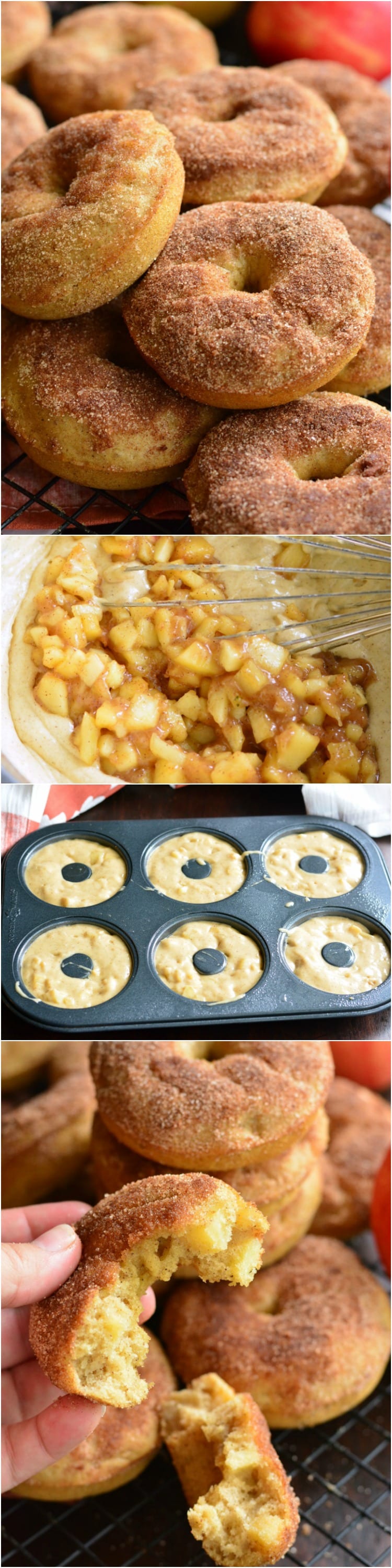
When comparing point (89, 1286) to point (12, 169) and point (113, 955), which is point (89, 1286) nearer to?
point (113, 955)

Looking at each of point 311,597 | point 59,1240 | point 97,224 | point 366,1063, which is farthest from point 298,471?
point 366,1063

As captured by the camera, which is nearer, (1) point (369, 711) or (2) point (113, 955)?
(2) point (113, 955)

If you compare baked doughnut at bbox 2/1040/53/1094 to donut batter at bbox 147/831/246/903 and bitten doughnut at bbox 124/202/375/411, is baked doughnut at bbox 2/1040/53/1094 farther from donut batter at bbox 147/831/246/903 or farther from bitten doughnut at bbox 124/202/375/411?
bitten doughnut at bbox 124/202/375/411

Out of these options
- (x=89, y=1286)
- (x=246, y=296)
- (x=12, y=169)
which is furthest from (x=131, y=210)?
(x=89, y=1286)

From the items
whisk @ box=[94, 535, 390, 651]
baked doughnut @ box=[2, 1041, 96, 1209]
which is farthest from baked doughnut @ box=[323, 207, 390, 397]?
baked doughnut @ box=[2, 1041, 96, 1209]

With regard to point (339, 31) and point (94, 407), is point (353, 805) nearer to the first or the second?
point (94, 407)

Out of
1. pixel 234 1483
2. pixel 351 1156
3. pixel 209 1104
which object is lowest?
pixel 351 1156
